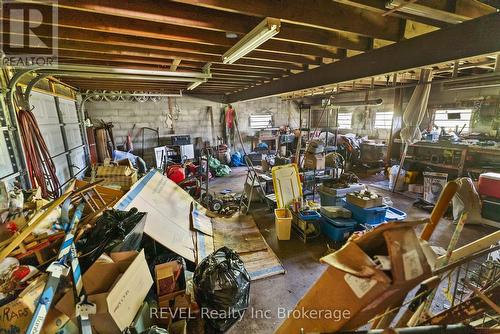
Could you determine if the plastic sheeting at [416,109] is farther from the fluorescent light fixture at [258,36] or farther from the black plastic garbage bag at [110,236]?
the black plastic garbage bag at [110,236]

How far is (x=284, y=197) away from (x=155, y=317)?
8.08ft

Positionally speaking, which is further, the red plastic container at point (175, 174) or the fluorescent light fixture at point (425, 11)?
the red plastic container at point (175, 174)

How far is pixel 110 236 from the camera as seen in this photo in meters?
1.86

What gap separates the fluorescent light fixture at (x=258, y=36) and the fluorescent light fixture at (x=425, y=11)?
821 mm

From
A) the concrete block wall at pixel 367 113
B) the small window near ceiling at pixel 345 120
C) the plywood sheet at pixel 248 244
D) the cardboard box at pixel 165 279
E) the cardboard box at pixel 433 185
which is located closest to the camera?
the cardboard box at pixel 165 279

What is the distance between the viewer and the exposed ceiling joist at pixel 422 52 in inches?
63.6

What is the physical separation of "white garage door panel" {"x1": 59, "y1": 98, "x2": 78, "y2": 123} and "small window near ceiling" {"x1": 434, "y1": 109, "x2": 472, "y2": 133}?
941 cm

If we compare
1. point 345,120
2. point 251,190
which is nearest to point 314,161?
point 251,190

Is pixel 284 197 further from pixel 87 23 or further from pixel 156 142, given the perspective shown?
pixel 156 142

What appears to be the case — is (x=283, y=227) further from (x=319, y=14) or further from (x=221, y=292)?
A: (x=319, y=14)

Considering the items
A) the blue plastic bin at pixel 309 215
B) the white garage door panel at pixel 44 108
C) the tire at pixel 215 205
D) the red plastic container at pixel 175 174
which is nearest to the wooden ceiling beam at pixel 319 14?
the blue plastic bin at pixel 309 215

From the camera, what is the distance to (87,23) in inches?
71.4

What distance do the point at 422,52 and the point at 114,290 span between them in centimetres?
319

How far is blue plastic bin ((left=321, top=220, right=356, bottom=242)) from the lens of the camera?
316 cm
